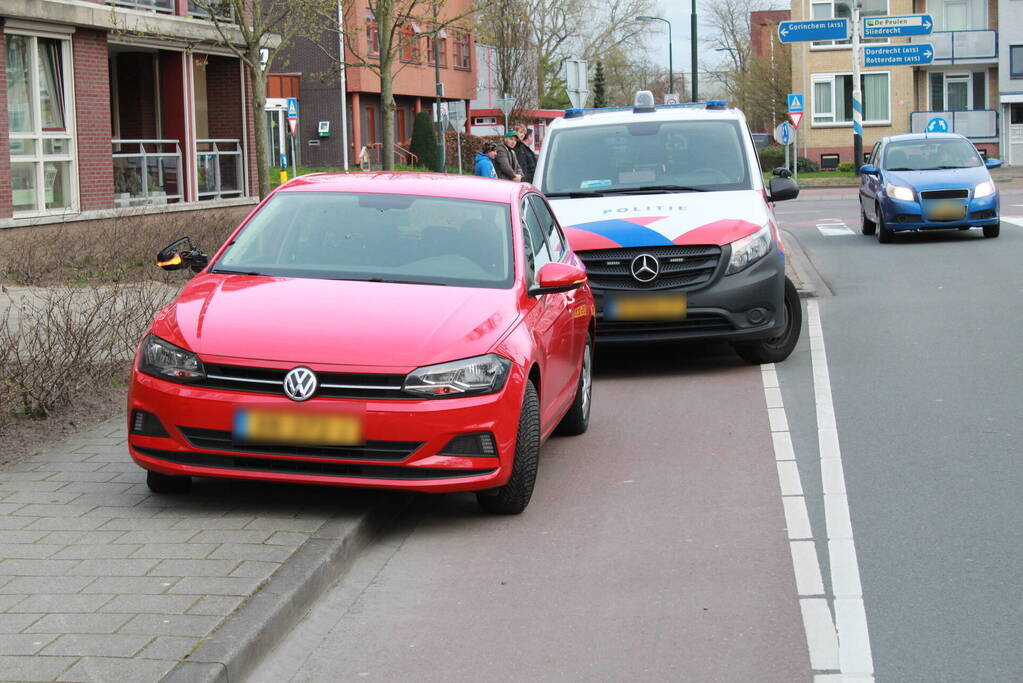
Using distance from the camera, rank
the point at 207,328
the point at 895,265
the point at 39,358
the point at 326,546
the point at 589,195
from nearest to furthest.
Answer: the point at 326,546
the point at 207,328
the point at 39,358
the point at 589,195
the point at 895,265

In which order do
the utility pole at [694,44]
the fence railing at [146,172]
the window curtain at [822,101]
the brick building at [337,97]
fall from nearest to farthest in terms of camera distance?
the fence railing at [146,172], the utility pole at [694,44], the brick building at [337,97], the window curtain at [822,101]

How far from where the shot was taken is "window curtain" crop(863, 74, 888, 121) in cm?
5791

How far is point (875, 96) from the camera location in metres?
58.1

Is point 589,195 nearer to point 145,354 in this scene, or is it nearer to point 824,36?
point 145,354

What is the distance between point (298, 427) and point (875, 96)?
55.4 meters

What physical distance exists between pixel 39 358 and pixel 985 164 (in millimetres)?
18535

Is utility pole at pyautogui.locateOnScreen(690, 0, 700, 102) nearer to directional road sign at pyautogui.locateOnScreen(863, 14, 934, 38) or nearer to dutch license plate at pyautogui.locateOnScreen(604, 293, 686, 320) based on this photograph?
directional road sign at pyautogui.locateOnScreen(863, 14, 934, 38)

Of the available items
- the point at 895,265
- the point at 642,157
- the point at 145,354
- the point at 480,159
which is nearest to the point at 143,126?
the point at 480,159

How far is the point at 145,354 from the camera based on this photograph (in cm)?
643

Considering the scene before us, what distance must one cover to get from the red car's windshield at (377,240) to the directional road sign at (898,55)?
38.1m

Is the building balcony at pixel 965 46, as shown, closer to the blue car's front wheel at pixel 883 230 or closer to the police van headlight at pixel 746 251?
the blue car's front wheel at pixel 883 230

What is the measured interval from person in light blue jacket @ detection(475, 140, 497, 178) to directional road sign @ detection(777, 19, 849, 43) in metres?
22.0

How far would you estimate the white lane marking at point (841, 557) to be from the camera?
15.3 ft

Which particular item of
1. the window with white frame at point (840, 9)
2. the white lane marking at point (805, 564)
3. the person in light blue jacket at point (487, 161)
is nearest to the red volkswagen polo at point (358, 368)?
the white lane marking at point (805, 564)
